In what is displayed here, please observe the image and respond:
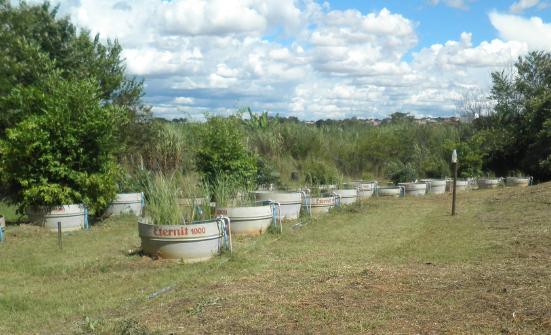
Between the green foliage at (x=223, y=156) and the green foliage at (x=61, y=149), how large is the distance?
2449 millimetres

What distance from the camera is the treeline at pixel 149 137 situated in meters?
12.3

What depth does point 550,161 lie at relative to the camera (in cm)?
2794

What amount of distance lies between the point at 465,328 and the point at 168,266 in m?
4.59

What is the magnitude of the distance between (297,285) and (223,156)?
865 cm

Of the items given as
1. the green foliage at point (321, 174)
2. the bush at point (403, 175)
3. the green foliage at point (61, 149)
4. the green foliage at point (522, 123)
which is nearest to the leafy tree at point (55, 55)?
the green foliage at point (61, 149)

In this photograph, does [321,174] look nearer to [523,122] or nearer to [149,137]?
[149,137]

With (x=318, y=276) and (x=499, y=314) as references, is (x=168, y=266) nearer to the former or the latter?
(x=318, y=276)

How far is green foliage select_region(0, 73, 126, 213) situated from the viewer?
12039 millimetres

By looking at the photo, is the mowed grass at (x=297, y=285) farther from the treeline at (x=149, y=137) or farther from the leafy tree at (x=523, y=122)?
the leafy tree at (x=523, y=122)

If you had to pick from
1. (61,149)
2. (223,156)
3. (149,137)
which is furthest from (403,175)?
(61,149)

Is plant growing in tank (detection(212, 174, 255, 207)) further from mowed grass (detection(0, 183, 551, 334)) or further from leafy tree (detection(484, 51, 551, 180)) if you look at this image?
leafy tree (detection(484, 51, 551, 180))

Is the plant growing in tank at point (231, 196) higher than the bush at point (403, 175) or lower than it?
lower

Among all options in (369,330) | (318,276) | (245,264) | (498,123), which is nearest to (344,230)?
(245,264)

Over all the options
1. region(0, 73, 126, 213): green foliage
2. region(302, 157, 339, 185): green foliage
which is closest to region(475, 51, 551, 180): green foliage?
region(302, 157, 339, 185): green foliage
